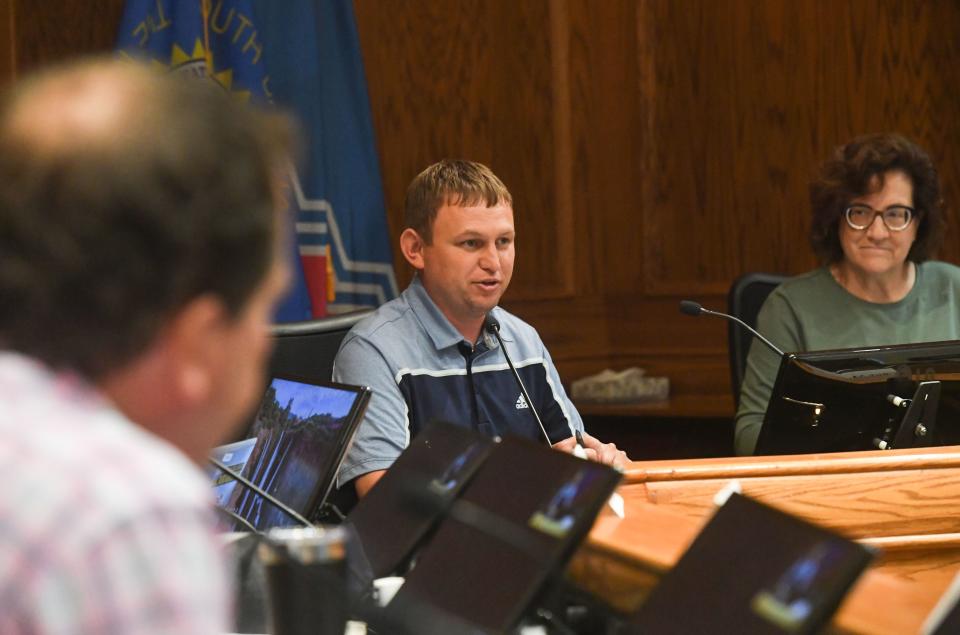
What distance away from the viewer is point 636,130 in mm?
4539

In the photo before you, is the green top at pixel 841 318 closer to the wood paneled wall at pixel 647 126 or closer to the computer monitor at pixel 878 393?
the computer monitor at pixel 878 393

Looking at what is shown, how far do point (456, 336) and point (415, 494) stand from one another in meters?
1.02

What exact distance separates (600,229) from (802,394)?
2683 mm

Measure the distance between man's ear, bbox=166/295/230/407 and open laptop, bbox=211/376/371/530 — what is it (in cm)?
83

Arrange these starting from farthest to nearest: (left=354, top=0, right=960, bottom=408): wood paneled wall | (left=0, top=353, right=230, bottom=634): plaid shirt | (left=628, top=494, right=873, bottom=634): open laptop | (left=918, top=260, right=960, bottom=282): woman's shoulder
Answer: (left=354, top=0, right=960, bottom=408): wood paneled wall, (left=918, top=260, right=960, bottom=282): woman's shoulder, (left=628, top=494, right=873, bottom=634): open laptop, (left=0, top=353, right=230, bottom=634): plaid shirt

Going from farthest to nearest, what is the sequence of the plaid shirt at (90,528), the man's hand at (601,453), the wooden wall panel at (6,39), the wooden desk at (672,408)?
the wooden desk at (672,408), the wooden wall panel at (6,39), the man's hand at (601,453), the plaid shirt at (90,528)

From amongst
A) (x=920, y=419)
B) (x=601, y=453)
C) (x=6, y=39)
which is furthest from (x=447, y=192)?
(x=6, y=39)

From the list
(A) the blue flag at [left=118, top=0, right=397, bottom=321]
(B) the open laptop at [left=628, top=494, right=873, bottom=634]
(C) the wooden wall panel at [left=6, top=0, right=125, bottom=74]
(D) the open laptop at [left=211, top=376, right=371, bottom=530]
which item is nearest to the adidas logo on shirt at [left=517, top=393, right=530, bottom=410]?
(D) the open laptop at [left=211, top=376, right=371, bottom=530]

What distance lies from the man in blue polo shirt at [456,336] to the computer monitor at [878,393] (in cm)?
45

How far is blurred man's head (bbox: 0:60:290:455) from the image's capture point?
62 centimetres

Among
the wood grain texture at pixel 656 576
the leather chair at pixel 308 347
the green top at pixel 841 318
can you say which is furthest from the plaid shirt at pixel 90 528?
the green top at pixel 841 318

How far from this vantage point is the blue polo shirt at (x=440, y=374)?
7.02ft

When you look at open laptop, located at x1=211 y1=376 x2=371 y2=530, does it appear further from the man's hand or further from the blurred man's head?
the blurred man's head

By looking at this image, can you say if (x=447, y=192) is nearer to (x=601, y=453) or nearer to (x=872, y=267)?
(x=601, y=453)
